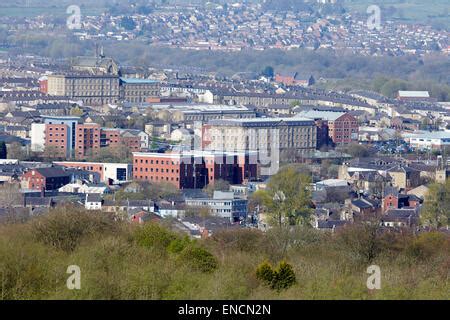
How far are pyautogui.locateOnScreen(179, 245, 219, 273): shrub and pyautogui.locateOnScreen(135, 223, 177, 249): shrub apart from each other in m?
0.68

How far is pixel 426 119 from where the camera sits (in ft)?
152

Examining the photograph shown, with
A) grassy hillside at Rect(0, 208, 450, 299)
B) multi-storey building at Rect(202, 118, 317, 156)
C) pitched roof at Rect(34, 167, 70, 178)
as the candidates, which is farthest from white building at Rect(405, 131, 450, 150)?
grassy hillside at Rect(0, 208, 450, 299)

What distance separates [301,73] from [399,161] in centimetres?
2972

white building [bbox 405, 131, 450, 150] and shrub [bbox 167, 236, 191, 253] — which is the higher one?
shrub [bbox 167, 236, 191, 253]

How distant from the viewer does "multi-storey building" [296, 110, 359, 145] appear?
40.2 m

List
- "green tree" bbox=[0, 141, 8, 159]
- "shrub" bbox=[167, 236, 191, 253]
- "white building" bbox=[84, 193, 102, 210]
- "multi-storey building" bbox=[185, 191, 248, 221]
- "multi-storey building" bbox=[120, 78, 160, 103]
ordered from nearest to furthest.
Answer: "shrub" bbox=[167, 236, 191, 253], "white building" bbox=[84, 193, 102, 210], "multi-storey building" bbox=[185, 191, 248, 221], "green tree" bbox=[0, 141, 8, 159], "multi-storey building" bbox=[120, 78, 160, 103]

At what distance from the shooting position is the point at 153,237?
17172 millimetres

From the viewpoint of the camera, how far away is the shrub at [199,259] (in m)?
15.5

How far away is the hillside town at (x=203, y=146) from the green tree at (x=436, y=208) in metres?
0.21

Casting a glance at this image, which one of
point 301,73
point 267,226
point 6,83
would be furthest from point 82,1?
point 267,226

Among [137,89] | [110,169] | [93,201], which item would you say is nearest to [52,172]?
[110,169]

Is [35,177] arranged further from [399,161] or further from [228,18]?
[228,18]

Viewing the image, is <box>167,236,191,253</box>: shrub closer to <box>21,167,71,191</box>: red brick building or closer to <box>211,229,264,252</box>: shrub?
<box>211,229,264,252</box>: shrub

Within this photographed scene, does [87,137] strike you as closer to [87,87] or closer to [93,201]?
[93,201]
